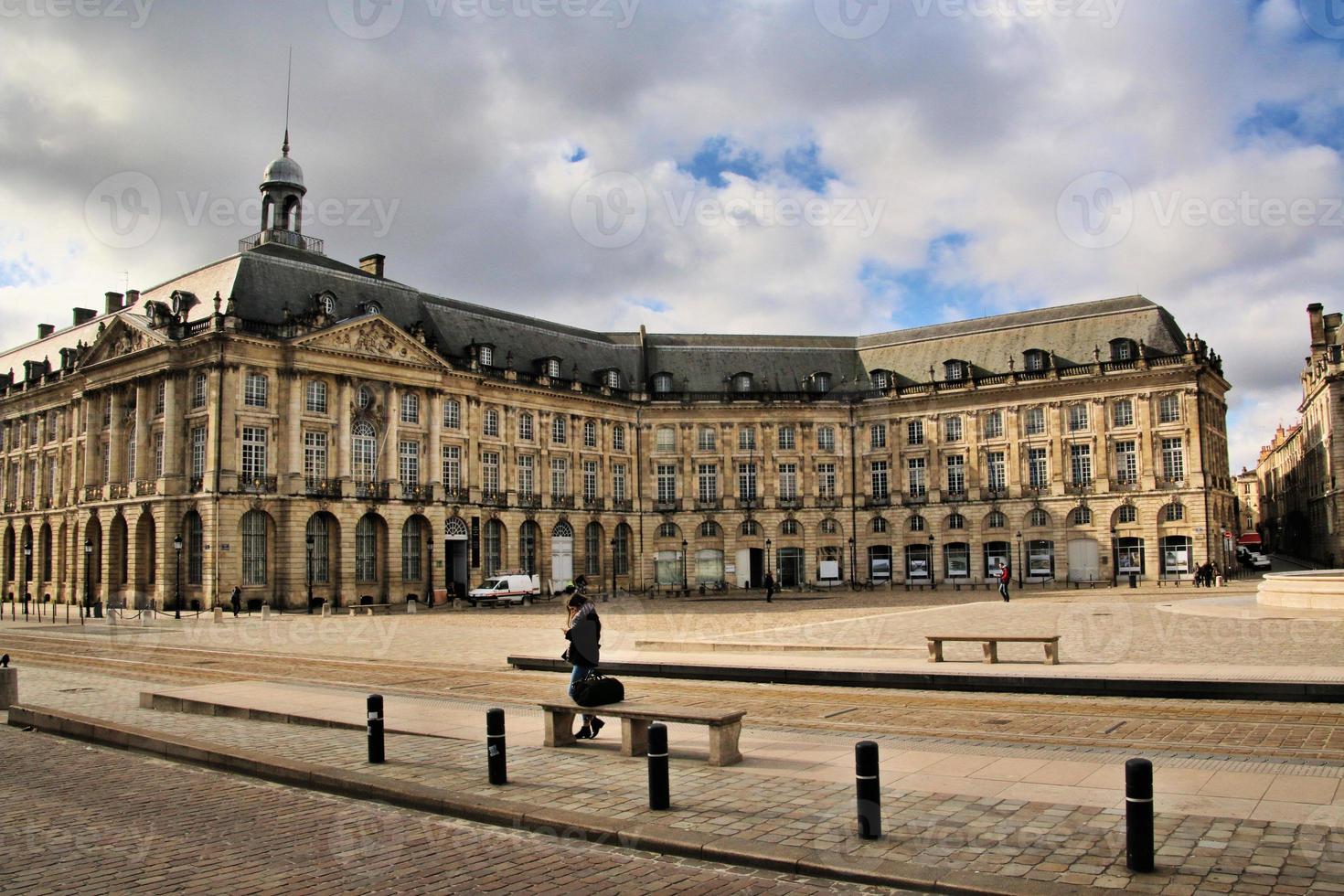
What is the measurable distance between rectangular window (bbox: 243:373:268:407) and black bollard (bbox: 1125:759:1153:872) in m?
51.1

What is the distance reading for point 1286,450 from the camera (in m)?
113

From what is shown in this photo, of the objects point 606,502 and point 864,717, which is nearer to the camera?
point 864,717

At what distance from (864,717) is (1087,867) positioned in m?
7.48

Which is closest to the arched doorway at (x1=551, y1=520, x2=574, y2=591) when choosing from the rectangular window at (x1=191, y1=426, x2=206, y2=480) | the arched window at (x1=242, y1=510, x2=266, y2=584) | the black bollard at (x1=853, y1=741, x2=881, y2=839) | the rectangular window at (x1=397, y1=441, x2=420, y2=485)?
the rectangular window at (x1=397, y1=441, x2=420, y2=485)

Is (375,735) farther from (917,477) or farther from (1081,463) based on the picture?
(917,477)

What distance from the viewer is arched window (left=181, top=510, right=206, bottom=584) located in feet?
171

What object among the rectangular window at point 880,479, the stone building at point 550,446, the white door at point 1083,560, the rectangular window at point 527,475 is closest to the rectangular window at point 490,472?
the stone building at point 550,446

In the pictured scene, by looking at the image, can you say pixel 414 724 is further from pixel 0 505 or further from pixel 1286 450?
pixel 1286 450

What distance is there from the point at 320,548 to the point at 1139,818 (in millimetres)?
51995

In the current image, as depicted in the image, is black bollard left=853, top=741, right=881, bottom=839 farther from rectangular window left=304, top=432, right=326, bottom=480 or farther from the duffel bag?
rectangular window left=304, top=432, right=326, bottom=480

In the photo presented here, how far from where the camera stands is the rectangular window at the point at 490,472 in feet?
210

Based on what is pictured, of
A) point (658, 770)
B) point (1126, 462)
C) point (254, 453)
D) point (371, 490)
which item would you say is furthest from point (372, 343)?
point (658, 770)

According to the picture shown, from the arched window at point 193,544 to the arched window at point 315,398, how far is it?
748 cm

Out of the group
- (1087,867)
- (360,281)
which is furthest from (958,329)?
(1087,867)
